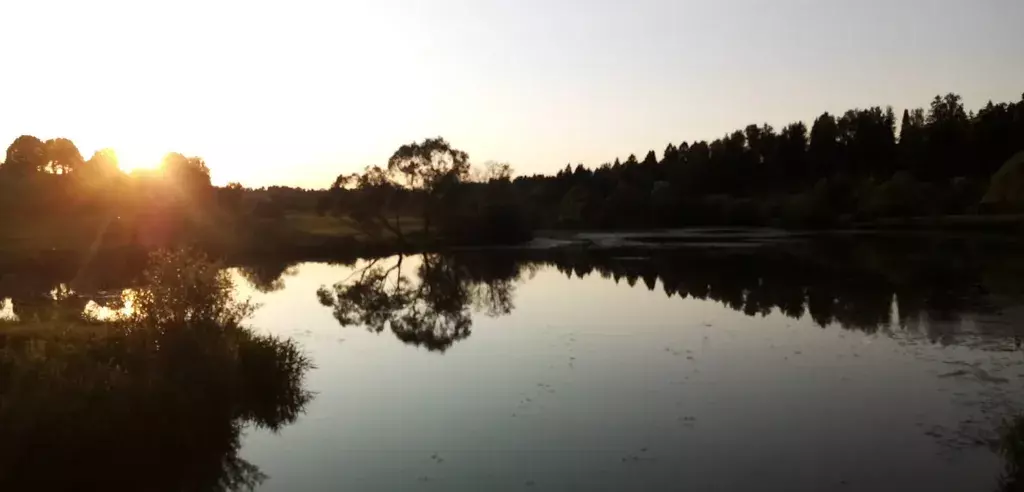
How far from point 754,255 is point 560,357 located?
30.1 metres

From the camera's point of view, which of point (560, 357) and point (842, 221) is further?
point (842, 221)

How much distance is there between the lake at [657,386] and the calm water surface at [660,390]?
0.18 ft

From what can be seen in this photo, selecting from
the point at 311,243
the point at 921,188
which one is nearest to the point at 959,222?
the point at 921,188

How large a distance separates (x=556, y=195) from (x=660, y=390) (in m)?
105

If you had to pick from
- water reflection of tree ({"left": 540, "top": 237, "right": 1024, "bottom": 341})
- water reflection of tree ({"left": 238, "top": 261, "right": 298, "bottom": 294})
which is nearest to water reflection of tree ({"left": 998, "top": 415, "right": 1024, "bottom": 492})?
water reflection of tree ({"left": 540, "top": 237, "right": 1024, "bottom": 341})

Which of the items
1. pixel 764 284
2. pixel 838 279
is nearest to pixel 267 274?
pixel 764 284

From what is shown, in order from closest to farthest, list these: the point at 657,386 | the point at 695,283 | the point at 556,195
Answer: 1. the point at 657,386
2. the point at 695,283
3. the point at 556,195

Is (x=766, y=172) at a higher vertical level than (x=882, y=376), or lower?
higher

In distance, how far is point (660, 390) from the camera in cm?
1453

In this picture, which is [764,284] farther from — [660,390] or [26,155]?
[26,155]

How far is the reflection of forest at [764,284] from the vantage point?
22.2 meters

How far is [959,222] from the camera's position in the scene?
66.5m

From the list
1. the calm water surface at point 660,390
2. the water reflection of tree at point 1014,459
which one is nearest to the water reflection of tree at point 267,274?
the calm water surface at point 660,390

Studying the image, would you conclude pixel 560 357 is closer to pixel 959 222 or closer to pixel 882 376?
pixel 882 376
